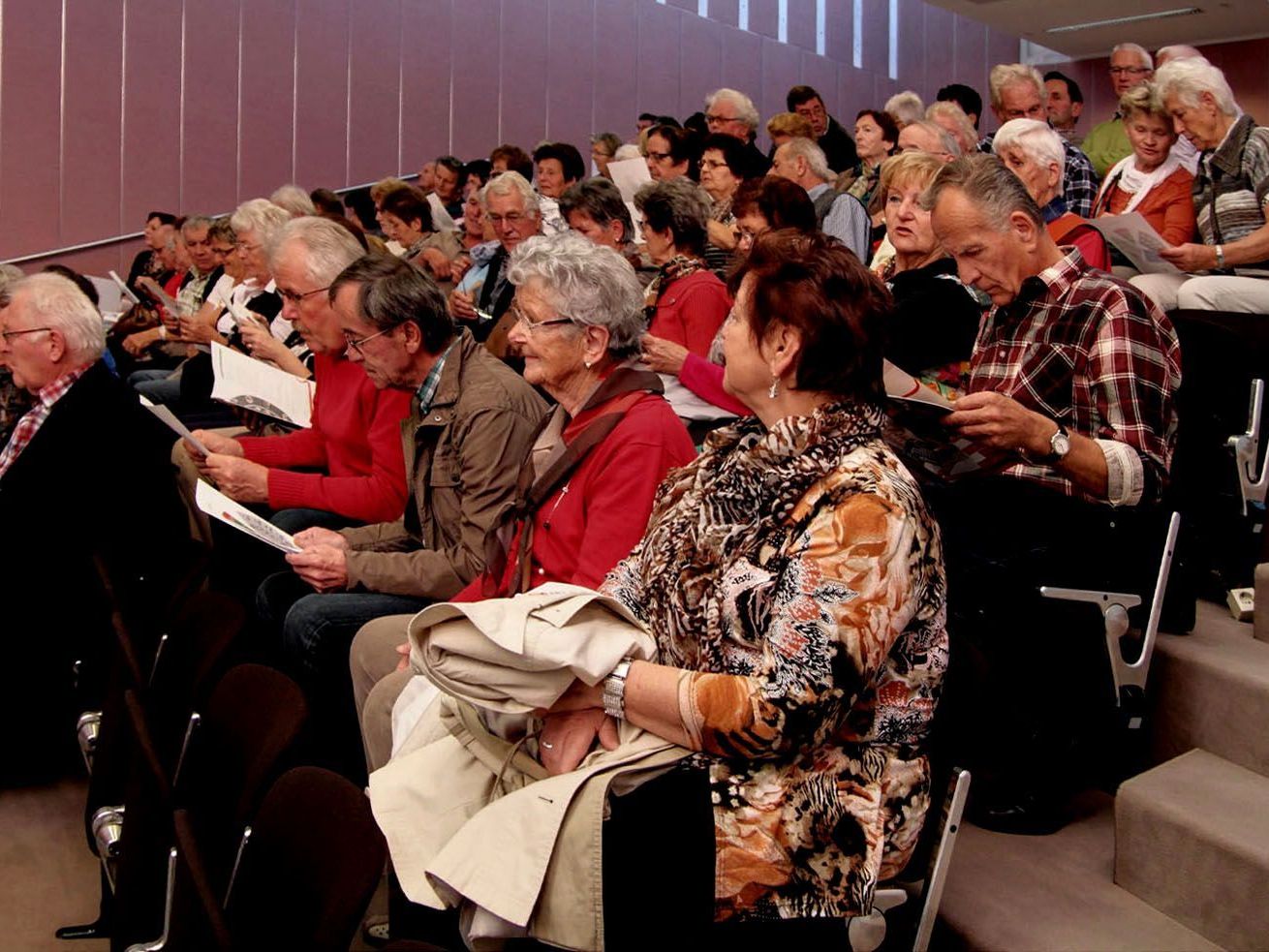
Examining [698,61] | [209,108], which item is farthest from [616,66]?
[209,108]

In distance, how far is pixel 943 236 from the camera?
2.45 m

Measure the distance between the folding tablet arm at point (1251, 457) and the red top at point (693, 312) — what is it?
1.46 meters

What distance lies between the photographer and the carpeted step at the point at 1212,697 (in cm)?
222

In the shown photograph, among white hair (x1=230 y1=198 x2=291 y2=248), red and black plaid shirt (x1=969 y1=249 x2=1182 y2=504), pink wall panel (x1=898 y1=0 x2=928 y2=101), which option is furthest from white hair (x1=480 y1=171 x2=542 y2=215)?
pink wall panel (x1=898 y1=0 x2=928 y2=101)

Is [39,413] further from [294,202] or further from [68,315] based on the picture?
[294,202]

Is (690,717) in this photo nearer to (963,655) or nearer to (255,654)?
(963,655)

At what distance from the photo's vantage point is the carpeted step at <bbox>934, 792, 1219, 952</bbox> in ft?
6.18

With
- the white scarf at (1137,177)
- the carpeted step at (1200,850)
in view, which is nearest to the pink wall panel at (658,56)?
the white scarf at (1137,177)

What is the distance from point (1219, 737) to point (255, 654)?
216 centimetres

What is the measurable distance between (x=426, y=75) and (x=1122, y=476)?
30.1 ft

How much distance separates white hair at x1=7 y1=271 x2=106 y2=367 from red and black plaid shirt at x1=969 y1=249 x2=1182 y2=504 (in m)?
2.53

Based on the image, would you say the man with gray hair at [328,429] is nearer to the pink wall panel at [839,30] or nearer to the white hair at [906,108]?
the white hair at [906,108]

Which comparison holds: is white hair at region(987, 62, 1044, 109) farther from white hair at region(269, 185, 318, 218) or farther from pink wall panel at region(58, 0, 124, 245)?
pink wall panel at region(58, 0, 124, 245)

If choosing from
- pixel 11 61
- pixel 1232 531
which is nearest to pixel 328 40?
pixel 11 61
